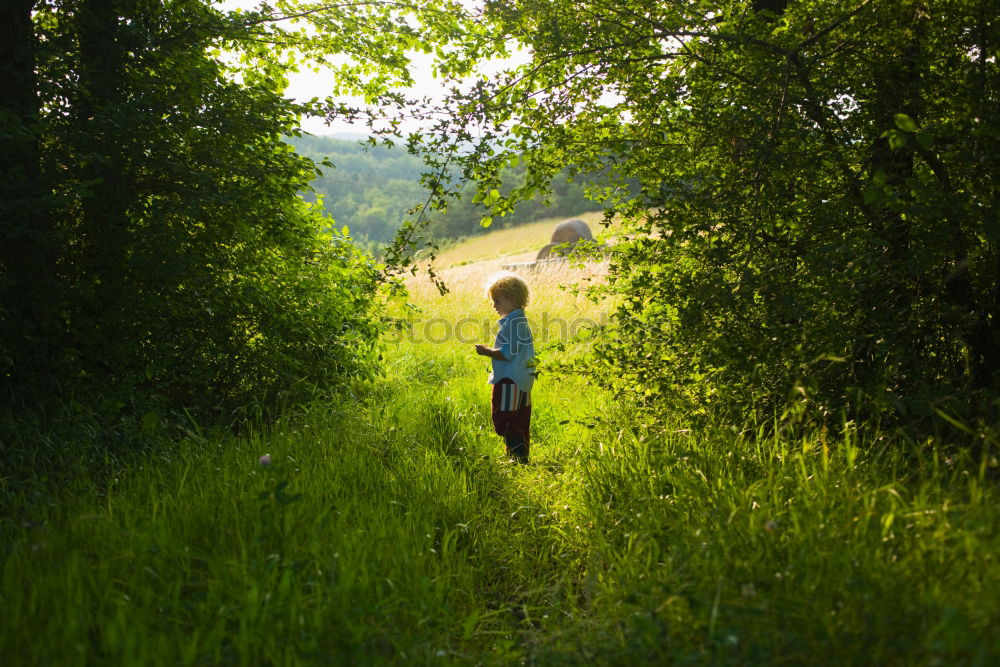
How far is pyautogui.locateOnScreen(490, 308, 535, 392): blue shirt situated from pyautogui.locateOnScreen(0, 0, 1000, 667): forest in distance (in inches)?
20.4

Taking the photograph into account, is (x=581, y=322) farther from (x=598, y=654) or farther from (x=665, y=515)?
(x=598, y=654)

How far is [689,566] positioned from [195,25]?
4.94 metres

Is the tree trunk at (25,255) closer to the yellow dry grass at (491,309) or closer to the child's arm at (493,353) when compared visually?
the child's arm at (493,353)

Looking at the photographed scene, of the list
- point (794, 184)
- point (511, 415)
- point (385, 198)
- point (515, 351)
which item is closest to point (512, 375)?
point (515, 351)

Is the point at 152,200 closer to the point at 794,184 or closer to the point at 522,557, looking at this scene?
the point at 522,557

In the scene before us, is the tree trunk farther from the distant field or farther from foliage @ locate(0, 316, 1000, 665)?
the distant field

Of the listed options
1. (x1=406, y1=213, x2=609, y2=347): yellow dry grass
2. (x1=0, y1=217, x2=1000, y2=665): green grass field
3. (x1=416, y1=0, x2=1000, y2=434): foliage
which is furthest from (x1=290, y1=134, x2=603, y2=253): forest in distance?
(x1=0, y1=217, x2=1000, y2=665): green grass field

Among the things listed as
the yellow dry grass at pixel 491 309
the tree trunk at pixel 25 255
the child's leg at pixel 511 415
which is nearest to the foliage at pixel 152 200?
the tree trunk at pixel 25 255

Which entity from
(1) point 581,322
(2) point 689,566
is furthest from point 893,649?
(1) point 581,322

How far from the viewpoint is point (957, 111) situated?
3146 millimetres

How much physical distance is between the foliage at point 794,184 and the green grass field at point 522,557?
18.4 inches

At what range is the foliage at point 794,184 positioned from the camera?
124 inches

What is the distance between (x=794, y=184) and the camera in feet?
11.9

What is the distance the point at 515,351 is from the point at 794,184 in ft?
7.32
